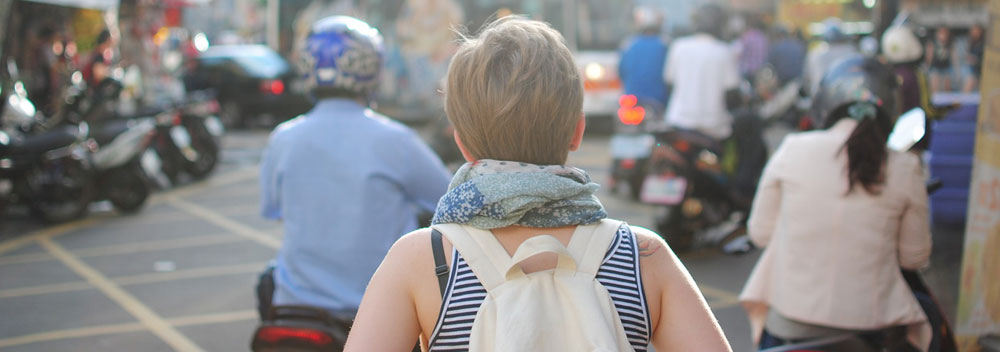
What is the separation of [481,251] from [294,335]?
4.65 feet

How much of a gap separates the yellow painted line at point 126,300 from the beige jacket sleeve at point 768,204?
3.30 m

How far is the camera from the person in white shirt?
7867 millimetres

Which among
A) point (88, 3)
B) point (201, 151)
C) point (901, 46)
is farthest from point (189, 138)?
point (901, 46)

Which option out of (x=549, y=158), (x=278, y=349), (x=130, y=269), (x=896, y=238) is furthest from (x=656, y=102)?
(x=549, y=158)

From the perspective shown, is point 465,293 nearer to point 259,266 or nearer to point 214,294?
point 214,294

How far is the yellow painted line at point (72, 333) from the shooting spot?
229 inches

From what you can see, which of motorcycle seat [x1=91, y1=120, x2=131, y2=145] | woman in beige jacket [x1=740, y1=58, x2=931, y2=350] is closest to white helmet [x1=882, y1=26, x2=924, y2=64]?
woman in beige jacket [x1=740, y1=58, x2=931, y2=350]

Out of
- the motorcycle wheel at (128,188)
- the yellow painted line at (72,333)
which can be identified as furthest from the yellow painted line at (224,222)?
the yellow painted line at (72,333)

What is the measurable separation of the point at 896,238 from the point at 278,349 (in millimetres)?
1929

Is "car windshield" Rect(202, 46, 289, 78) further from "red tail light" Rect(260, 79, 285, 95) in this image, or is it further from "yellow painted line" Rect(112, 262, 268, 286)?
"yellow painted line" Rect(112, 262, 268, 286)

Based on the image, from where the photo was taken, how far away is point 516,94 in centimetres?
174

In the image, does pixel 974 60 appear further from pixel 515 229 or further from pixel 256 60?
A: pixel 515 229

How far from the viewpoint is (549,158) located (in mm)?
1800

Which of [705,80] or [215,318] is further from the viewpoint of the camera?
[705,80]
